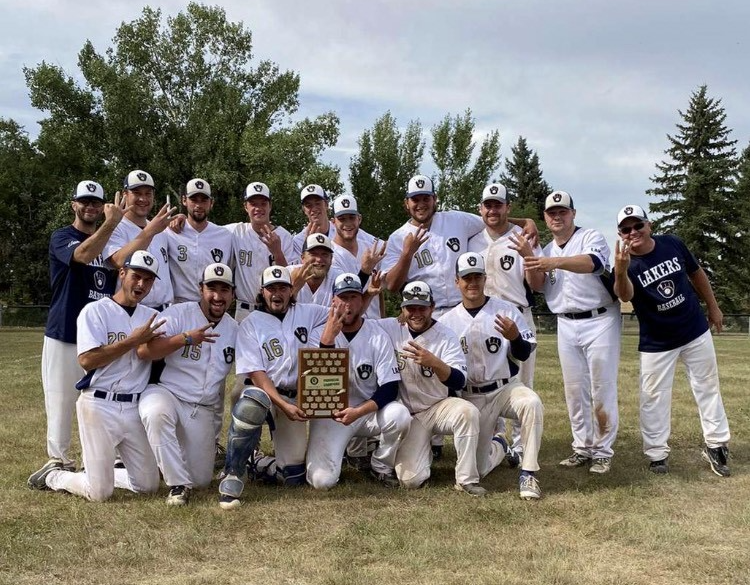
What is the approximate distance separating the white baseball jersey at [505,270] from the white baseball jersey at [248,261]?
234 centimetres

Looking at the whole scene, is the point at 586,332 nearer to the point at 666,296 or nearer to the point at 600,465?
the point at 666,296

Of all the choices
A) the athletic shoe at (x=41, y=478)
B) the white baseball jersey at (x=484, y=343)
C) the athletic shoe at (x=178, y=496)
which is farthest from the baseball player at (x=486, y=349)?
the athletic shoe at (x=41, y=478)

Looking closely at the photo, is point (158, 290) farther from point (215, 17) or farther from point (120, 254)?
point (215, 17)

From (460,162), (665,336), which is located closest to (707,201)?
(460,162)

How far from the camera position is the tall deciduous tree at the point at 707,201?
166 ft

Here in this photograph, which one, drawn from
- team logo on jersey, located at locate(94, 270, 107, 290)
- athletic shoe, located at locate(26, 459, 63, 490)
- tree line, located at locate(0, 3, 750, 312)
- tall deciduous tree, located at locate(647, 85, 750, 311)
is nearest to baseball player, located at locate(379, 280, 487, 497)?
team logo on jersey, located at locate(94, 270, 107, 290)

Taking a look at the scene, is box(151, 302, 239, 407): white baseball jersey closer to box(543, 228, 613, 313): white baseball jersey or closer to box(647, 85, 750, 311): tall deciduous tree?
box(543, 228, 613, 313): white baseball jersey

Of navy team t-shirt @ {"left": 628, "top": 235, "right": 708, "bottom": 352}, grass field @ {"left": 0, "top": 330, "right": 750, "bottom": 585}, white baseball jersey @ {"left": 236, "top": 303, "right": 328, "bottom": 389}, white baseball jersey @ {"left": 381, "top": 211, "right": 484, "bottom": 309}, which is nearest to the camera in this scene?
grass field @ {"left": 0, "top": 330, "right": 750, "bottom": 585}

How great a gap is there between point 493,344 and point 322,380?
5.46ft

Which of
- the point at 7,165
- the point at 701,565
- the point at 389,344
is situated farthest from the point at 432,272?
the point at 7,165

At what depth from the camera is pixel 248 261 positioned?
761 cm

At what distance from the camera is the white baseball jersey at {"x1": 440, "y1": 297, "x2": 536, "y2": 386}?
6508 mm

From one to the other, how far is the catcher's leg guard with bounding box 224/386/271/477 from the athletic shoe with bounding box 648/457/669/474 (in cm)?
388

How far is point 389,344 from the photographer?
6.38m
